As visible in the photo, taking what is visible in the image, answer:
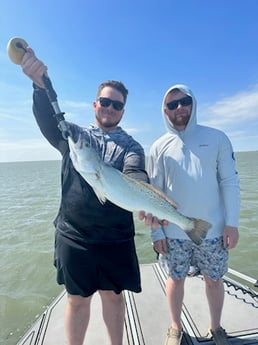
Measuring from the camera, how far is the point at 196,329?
11.1ft

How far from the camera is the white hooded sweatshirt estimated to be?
3016mm

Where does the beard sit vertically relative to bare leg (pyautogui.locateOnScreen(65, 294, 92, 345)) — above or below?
above

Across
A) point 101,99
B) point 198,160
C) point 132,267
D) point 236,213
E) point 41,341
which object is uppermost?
point 101,99

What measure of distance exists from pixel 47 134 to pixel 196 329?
2759mm

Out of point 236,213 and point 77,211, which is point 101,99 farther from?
point 236,213

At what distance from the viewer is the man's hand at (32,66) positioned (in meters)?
2.38

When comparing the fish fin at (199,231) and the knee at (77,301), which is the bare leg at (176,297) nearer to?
the fish fin at (199,231)

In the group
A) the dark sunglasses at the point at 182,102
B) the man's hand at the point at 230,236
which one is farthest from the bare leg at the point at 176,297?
the dark sunglasses at the point at 182,102

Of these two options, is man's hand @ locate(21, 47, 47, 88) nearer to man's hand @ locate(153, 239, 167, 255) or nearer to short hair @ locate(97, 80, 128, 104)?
short hair @ locate(97, 80, 128, 104)

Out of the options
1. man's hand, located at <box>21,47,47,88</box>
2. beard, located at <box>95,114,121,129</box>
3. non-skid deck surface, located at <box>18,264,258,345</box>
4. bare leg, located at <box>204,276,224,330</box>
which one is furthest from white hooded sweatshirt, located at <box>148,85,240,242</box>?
man's hand, located at <box>21,47,47,88</box>

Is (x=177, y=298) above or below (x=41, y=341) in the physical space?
above

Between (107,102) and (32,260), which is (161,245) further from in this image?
(32,260)

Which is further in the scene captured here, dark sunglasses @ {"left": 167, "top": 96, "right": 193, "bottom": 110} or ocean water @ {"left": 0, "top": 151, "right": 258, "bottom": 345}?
ocean water @ {"left": 0, "top": 151, "right": 258, "bottom": 345}

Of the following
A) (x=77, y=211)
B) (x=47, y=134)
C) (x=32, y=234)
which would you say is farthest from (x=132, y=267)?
(x=32, y=234)
